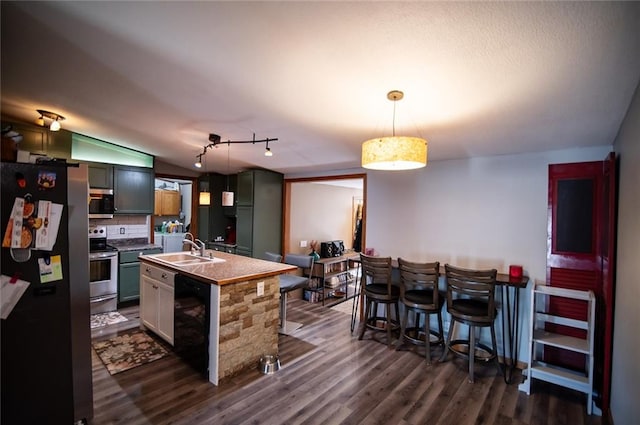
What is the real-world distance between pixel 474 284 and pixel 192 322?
2.68 meters

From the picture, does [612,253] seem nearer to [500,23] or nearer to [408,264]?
[408,264]

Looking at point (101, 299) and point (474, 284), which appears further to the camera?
point (101, 299)

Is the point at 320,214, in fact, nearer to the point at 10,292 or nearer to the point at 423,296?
the point at 423,296

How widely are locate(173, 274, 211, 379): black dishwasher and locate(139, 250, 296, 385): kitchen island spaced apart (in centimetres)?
3

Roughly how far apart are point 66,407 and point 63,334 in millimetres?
467

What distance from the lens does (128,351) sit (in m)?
3.14

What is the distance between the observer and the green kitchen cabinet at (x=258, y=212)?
528 centimetres

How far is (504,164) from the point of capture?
3291 mm

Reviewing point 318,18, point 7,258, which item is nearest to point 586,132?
point 318,18

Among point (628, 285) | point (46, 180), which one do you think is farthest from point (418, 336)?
point (46, 180)

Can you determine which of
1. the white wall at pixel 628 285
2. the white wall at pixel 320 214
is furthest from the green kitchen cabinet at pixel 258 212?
the white wall at pixel 628 285

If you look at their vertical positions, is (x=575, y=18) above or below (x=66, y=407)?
above

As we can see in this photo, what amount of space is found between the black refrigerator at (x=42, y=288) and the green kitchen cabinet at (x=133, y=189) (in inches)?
123

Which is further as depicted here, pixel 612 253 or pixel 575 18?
pixel 612 253
